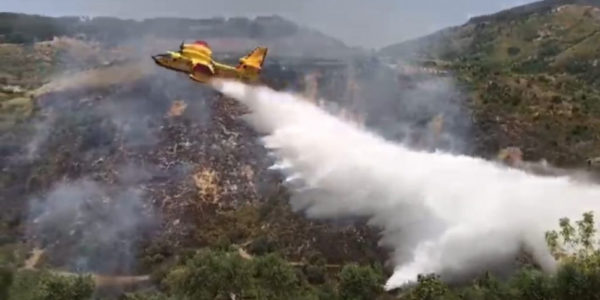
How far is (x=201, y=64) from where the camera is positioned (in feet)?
228

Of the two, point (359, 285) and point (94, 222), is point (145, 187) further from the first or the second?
point (359, 285)

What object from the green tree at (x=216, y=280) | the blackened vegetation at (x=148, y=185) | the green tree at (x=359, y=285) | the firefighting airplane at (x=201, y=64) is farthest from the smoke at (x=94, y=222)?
the green tree at (x=359, y=285)

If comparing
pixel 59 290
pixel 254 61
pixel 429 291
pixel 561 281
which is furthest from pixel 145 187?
pixel 561 281

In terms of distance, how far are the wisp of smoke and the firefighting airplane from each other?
8553mm

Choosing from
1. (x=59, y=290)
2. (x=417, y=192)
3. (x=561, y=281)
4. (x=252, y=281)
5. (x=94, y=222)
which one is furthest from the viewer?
(x=94, y=222)

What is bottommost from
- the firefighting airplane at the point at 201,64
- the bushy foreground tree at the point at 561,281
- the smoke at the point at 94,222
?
the smoke at the point at 94,222

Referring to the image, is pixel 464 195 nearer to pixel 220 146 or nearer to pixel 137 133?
pixel 220 146

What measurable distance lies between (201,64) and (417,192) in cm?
3158

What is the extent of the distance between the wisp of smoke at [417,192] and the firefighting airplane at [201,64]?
8.55m

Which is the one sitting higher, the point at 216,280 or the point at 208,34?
the point at 208,34

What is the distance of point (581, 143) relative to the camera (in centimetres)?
9731

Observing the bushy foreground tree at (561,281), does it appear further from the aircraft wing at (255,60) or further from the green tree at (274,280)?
the aircraft wing at (255,60)

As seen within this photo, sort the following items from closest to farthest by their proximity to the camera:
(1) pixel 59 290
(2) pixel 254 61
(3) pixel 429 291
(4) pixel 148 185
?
(3) pixel 429 291 < (1) pixel 59 290 < (2) pixel 254 61 < (4) pixel 148 185

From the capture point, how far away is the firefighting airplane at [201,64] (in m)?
69.7
